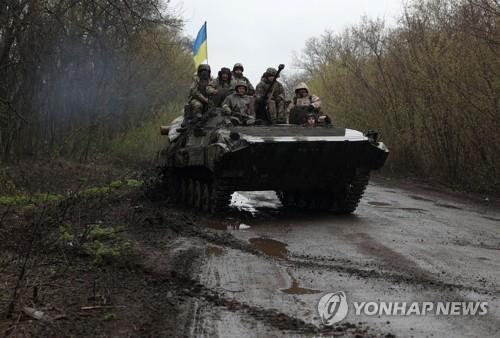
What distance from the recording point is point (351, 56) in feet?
85.9

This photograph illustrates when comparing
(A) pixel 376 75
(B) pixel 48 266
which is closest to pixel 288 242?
(B) pixel 48 266

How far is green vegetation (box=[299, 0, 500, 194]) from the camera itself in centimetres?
1594

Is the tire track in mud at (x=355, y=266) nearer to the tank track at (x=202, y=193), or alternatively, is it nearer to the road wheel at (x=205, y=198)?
the tank track at (x=202, y=193)

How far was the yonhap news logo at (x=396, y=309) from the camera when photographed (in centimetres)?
510

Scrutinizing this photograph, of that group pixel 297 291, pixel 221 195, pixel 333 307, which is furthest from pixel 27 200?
pixel 333 307

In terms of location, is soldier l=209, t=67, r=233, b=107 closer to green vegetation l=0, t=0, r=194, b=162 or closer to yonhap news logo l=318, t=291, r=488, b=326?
green vegetation l=0, t=0, r=194, b=162

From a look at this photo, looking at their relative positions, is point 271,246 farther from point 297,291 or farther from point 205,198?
point 205,198

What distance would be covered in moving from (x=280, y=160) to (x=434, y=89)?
931 centimetres

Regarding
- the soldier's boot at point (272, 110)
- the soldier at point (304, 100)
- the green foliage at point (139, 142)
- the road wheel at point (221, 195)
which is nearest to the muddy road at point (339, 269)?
the road wheel at point (221, 195)

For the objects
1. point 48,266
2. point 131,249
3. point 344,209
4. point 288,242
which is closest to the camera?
point 48,266

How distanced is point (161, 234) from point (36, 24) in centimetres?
735

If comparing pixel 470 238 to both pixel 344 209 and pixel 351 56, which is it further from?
pixel 351 56

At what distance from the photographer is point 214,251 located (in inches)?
305

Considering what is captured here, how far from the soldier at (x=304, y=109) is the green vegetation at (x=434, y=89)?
4.60 m
